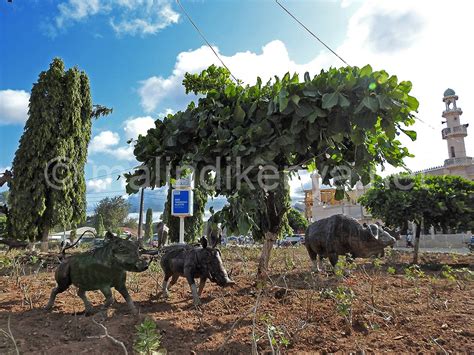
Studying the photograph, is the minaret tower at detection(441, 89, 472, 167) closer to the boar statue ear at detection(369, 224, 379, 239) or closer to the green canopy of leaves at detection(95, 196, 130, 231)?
the boar statue ear at detection(369, 224, 379, 239)

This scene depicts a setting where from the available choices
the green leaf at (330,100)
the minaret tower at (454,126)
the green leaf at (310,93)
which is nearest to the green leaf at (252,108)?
the green leaf at (310,93)

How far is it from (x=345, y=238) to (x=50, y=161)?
49.9 feet

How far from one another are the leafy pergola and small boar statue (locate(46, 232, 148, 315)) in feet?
3.64

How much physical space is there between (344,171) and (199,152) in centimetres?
238

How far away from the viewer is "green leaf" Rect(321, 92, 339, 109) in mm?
3803

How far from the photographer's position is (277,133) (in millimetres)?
4457

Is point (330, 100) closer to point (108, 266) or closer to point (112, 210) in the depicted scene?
point (108, 266)

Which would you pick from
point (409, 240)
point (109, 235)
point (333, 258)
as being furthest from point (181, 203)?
point (409, 240)

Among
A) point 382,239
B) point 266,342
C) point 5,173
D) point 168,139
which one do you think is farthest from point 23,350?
point 5,173

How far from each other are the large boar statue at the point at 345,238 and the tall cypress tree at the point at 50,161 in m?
13.7

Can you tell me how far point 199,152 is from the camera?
4816mm

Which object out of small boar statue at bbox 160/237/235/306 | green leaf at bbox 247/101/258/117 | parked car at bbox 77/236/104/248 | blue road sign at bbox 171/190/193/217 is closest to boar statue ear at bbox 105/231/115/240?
parked car at bbox 77/236/104/248

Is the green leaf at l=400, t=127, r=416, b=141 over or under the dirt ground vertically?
over

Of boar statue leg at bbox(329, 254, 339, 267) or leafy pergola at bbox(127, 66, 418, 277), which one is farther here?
boar statue leg at bbox(329, 254, 339, 267)
